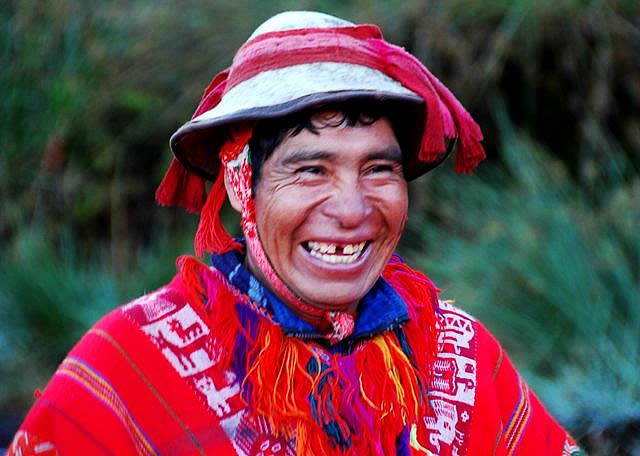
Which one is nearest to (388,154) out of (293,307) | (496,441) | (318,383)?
(293,307)

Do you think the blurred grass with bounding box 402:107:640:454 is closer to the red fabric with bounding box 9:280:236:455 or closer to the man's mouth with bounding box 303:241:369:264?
the man's mouth with bounding box 303:241:369:264

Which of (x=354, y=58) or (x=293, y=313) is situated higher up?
(x=354, y=58)

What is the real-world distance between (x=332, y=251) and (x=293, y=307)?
19cm

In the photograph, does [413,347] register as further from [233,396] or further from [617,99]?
[617,99]

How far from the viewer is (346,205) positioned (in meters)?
2.09

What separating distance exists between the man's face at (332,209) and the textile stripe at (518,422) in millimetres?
590

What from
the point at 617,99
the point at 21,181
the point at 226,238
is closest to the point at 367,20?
the point at 617,99

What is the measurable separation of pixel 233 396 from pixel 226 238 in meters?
0.43

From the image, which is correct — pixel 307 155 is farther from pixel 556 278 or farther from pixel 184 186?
pixel 556 278

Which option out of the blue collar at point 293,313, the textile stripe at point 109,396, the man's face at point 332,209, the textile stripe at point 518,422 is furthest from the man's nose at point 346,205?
the textile stripe at point 518,422

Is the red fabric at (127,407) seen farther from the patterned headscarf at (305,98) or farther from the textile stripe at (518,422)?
the textile stripe at (518,422)

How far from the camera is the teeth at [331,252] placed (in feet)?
7.06

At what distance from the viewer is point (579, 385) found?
13.9 feet

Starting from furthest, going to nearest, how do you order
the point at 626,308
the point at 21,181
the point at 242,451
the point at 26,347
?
the point at 21,181
the point at 26,347
the point at 626,308
the point at 242,451
